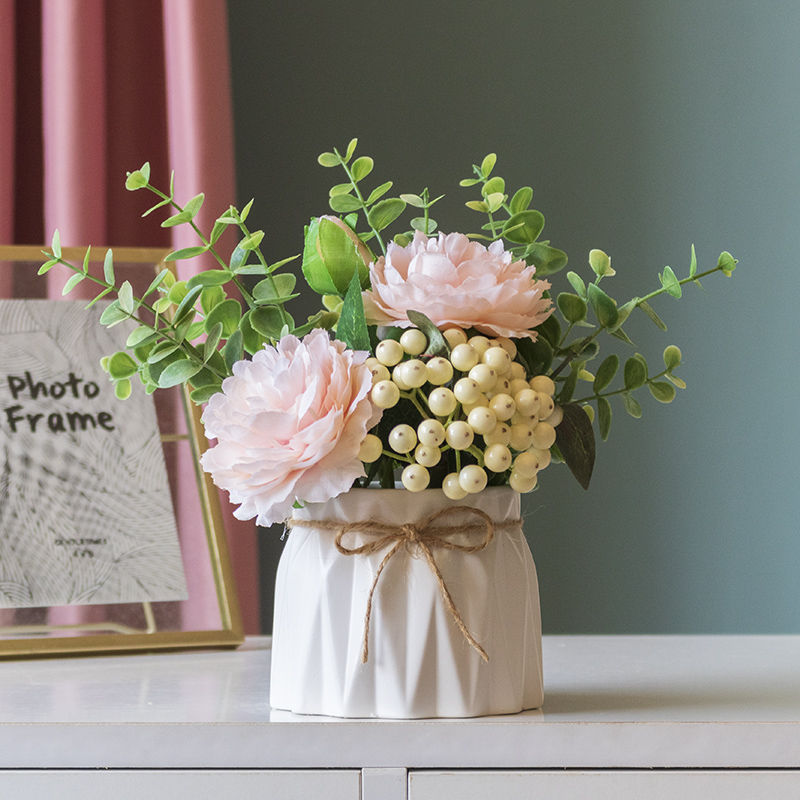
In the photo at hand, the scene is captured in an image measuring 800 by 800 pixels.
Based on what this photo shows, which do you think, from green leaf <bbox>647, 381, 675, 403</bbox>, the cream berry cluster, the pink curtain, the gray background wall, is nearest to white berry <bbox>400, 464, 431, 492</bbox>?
the cream berry cluster

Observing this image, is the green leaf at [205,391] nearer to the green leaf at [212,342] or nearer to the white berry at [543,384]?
the green leaf at [212,342]

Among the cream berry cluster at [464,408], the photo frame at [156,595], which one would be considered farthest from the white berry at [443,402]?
the photo frame at [156,595]

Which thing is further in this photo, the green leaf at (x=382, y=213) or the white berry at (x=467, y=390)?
the green leaf at (x=382, y=213)

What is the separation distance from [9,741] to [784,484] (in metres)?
1.13

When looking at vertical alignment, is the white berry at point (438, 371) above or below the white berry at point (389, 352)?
below

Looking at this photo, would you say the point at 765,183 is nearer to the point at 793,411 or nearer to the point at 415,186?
the point at 793,411

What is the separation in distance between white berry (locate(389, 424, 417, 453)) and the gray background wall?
89 centimetres

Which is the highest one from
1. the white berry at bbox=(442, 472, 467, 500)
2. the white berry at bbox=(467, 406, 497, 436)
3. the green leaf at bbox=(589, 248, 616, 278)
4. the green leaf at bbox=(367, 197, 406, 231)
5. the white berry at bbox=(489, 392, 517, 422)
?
the green leaf at bbox=(367, 197, 406, 231)

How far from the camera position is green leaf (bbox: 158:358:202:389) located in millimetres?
658

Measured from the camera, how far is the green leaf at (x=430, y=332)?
24.0 inches

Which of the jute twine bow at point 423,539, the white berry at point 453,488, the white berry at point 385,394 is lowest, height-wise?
the jute twine bow at point 423,539

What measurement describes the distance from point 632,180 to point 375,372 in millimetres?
985

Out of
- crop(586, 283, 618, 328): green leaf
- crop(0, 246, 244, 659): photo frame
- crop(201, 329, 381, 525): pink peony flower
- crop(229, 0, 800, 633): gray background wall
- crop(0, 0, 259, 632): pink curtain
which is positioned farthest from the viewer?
crop(229, 0, 800, 633): gray background wall

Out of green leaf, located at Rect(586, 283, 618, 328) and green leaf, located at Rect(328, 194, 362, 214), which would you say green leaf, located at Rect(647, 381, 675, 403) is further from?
green leaf, located at Rect(328, 194, 362, 214)
